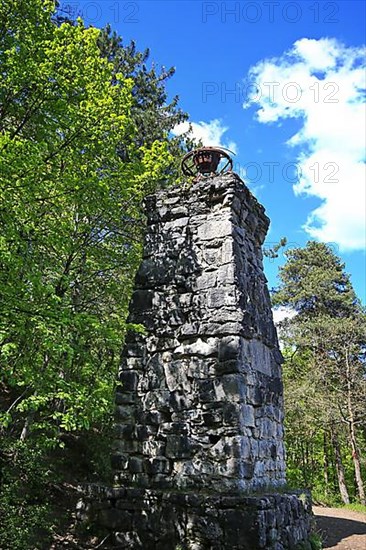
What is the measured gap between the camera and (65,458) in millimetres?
7559

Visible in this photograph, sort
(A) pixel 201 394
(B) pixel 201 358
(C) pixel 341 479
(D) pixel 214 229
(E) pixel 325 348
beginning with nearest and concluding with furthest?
(A) pixel 201 394
(B) pixel 201 358
(D) pixel 214 229
(C) pixel 341 479
(E) pixel 325 348

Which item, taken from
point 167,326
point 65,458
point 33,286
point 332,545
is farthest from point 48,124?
point 332,545

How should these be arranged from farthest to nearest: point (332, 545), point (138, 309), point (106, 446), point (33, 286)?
point (332, 545) → point (106, 446) → point (138, 309) → point (33, 286)

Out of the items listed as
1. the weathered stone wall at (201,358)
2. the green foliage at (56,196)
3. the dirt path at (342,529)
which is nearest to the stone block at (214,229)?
the weathered stone wall at (201,358)

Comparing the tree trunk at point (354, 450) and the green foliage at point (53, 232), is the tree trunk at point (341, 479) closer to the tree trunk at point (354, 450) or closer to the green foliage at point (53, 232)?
the tree trunk at point (354, 450)

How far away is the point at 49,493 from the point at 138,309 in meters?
3.02

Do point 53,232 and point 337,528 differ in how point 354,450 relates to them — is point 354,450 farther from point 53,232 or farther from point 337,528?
point 53,232

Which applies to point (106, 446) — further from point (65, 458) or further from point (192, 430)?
point (192, 430)

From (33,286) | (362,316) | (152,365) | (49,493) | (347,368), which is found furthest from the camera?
(362,316)

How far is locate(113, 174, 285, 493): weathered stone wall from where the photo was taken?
4.46 metres

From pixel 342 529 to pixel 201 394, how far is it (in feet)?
24.3

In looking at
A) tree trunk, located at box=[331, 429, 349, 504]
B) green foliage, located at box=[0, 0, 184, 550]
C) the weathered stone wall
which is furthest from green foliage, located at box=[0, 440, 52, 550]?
tree trunk, located at box=[331, 429, 349, 504]

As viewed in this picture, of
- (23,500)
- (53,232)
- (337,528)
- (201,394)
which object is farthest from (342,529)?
(53,232)

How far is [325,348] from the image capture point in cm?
1725
